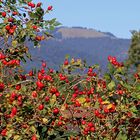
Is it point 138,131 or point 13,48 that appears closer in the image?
point 138,131

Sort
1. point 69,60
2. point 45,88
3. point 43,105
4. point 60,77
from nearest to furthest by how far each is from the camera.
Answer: point 43,105 < point 45,88 < point 60,77 < point 69,60

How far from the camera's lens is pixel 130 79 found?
5.74m

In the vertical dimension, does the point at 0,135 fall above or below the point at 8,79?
below

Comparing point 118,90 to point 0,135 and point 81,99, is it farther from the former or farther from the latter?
point 0,135

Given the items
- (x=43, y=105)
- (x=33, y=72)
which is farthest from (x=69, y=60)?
(x=43, y=105)

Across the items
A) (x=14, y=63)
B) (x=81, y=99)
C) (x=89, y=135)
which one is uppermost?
(x=14, y=63)

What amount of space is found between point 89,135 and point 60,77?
2.59 ft

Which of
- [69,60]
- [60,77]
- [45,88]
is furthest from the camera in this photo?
[69,60]

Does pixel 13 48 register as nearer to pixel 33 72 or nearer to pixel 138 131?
pixel 33 72

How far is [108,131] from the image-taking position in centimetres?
560

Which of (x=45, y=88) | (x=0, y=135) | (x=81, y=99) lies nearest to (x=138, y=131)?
(x=81, y=99)

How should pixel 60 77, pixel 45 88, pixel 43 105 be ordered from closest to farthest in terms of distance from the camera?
pixel 43 105, pixel 45 88, pixel 60 77

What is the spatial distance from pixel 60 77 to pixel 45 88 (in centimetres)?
45

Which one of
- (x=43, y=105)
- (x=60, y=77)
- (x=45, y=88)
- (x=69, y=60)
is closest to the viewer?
(x=43, y=105)
